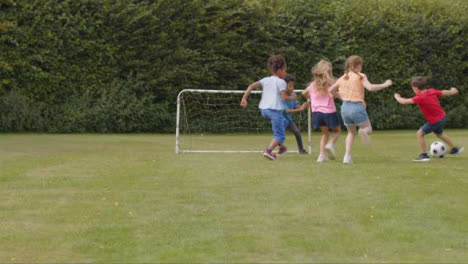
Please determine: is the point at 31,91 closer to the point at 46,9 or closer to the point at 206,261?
the point at 46,9

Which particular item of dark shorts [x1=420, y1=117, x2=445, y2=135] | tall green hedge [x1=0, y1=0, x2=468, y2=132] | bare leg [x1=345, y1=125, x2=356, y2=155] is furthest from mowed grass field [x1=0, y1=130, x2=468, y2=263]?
tall green hedge [x1=0, y1=0, x2=468, y2=132]

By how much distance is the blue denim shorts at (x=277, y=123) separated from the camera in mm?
13500

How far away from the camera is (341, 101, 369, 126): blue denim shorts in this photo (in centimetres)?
1280

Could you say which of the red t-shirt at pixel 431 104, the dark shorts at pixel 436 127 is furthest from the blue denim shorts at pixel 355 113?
the dark shorts at pixel 436 127

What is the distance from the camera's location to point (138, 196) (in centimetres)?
898

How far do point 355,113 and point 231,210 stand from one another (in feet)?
16.9

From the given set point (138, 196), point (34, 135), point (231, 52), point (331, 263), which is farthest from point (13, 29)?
point (331, 263)

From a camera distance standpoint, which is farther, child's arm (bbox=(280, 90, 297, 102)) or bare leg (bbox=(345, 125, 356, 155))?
child's arm (bbox=(280, 90, 297, 102))

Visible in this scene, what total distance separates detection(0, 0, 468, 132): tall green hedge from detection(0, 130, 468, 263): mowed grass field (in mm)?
7374

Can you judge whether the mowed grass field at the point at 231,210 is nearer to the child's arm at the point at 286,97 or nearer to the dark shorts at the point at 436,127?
the dark shorts at the point at 436,127

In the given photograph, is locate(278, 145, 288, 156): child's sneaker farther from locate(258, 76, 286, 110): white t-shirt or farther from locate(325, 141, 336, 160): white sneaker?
locate(325, 141, 336, 160): white sneaker

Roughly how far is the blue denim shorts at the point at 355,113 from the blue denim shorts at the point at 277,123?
3.66 feet

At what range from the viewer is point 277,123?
13.5 metres

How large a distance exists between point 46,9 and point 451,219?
14708mm
